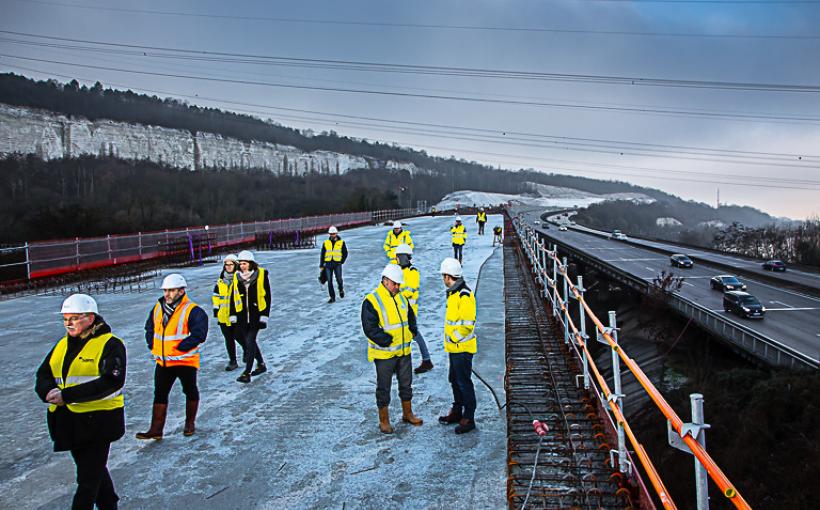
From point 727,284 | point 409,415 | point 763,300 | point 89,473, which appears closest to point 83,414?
point 89,473

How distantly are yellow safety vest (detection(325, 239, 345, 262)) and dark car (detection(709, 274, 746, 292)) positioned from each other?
2508 cm

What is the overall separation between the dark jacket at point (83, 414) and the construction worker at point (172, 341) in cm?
142

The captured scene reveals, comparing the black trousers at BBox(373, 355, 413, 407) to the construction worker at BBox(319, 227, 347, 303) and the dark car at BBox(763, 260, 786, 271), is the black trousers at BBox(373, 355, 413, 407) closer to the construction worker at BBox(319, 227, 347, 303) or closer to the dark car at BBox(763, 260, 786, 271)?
the construction worker at BBox(319, 227, 347, 303)

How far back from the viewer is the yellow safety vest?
39.2ft

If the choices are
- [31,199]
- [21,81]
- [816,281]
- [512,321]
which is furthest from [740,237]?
[21,81]

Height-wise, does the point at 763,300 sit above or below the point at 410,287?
below

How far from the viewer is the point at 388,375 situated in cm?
548

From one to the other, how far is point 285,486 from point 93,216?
142ft

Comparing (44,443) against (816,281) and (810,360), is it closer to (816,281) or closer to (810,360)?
(810,360)

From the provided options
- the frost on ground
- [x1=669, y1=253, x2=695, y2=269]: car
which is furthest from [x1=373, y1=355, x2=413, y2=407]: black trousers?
[x1=669, y1=253, x2=695, y2=269]: car

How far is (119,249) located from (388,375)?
19989 millimetres

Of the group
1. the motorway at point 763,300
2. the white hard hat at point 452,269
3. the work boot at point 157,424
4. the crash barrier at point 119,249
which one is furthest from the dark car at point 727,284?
the work boot at point 157,424

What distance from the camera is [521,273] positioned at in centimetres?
1634

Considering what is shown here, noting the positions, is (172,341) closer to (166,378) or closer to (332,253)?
(166,378)
